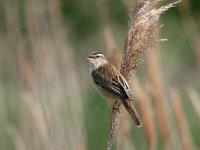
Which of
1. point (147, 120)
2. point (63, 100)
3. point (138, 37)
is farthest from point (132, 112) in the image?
point (63, 100)

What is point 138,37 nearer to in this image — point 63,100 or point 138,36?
point 138,36

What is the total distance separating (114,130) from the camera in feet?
15.0

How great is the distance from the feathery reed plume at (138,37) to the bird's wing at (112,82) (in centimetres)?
15

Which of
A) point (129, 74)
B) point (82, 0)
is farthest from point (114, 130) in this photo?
point (82, 0)

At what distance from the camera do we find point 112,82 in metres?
5.29

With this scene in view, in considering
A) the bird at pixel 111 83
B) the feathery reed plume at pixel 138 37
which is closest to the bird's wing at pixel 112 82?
the bird at pixel 111 83

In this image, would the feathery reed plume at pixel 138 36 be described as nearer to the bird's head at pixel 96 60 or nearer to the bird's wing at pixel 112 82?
the bird's wing at pixel 112 82

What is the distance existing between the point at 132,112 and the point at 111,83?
1.30ft

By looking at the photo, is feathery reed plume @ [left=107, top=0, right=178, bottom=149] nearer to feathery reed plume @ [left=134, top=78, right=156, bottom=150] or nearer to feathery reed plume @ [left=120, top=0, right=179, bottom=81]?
feathery reed plume @ [left=120, top=0, right=179, bottom=81]

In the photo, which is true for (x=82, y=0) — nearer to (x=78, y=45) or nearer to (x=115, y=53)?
(x=78, y=45)

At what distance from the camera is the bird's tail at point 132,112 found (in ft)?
16.3

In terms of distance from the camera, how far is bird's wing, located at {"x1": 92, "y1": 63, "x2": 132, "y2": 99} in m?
5.04

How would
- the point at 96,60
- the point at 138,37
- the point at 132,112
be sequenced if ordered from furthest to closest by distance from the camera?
the point at 96,60, the point at 132,112, the point at 138,37

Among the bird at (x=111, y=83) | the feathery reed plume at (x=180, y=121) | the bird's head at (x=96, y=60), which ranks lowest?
the feathery reed plume at (x=180, y=121)
